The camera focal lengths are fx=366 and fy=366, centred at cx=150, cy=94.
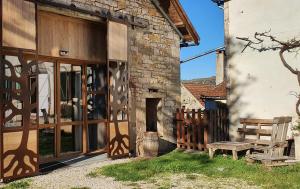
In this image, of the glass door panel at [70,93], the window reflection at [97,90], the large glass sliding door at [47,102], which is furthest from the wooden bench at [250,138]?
the large glass sliding door at [47,102]

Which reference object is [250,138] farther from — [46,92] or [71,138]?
[46,92]

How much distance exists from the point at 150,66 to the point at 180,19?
2.08 m

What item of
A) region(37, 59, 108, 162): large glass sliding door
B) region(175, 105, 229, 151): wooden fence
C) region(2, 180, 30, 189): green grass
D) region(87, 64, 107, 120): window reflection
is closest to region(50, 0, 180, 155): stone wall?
region(175, 105, 229, 151): wooden fence

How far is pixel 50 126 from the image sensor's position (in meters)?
9.16

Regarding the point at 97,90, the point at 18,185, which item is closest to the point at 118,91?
the point at 97,90

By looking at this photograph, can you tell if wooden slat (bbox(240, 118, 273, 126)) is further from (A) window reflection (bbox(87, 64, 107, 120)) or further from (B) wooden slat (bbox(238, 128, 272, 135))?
(A) window reflection (bbox(87, 64, 107, 120))

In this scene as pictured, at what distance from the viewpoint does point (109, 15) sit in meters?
9.94

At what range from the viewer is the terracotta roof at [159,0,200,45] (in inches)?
472

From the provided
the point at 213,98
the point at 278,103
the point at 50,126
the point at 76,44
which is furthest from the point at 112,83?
the point at 213,98

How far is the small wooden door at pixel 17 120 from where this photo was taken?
7254 millimetres

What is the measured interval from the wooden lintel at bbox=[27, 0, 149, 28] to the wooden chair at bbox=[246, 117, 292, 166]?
15.8 feet

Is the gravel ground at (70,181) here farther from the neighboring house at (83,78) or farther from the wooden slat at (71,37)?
the wooden slat at (71,37)

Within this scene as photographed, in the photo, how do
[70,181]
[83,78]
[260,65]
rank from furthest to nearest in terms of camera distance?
[260,65] < [83,78] < [70,181]

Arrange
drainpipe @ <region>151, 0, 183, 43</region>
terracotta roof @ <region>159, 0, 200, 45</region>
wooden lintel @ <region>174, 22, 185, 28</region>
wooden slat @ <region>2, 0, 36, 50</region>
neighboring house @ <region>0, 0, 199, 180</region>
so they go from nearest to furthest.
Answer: wooden slat @ <region>2, 0, 36, 50</region> < neighboring house @ <region>0, 0, 199, 180</region> < drainpipe @ <region>151, 0, 183, 43</region> < terracotta roof @ <region>159, 0, 200, 45</region> < wooden lintel @ <region>174, 22, 185, 28</region>
